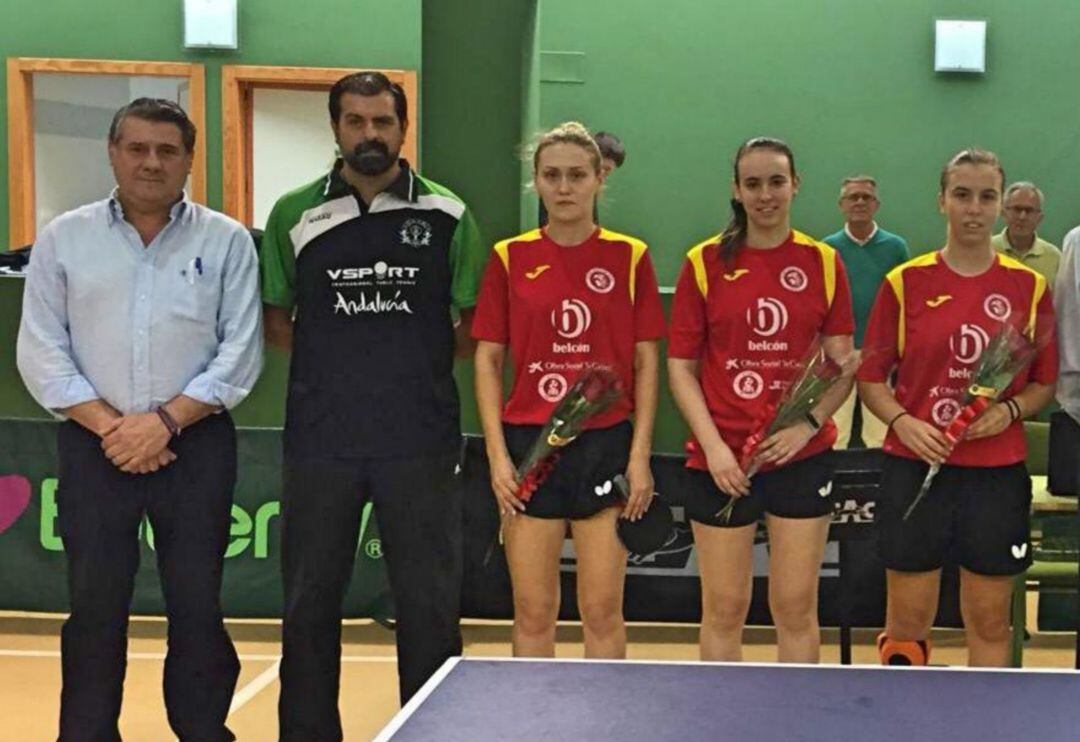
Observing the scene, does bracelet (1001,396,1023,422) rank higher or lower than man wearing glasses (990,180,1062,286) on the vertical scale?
lower

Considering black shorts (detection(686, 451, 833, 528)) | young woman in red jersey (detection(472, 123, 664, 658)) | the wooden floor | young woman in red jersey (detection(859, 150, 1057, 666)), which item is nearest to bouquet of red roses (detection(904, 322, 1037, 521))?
young woman in red jersey (detection(859, 150, 1057, 666))

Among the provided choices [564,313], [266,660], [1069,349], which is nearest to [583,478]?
[564,313]

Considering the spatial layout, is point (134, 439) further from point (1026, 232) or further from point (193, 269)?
point (1026, 232)

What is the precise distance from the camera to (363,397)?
339cm

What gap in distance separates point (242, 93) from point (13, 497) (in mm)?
4972

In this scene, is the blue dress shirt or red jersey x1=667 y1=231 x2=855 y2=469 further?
red jersey x1=667 y1=231 x2=855 y2=469

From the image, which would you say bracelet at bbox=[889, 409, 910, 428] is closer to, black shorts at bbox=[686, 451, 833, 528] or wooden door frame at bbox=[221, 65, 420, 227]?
black shorts at bbox=[686, 451, 833, 528]

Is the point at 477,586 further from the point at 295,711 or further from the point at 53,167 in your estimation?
the point at 53,167

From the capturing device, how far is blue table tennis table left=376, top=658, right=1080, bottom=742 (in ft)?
5.74

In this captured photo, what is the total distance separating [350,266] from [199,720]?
1.25 metres

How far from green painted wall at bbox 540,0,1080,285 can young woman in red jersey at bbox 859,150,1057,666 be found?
18.0 feet

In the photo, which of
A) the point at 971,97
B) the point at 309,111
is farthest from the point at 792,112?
the point at 309,111

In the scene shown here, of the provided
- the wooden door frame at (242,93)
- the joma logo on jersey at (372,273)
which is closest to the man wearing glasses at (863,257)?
the joma logo on jersey at (372,273)

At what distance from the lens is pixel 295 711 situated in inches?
136
